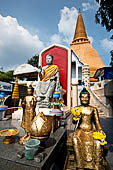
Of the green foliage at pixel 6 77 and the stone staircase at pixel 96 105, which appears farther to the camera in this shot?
the green foliage at pixel 6 77

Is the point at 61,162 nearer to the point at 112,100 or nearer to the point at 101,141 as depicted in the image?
the point at 101,141

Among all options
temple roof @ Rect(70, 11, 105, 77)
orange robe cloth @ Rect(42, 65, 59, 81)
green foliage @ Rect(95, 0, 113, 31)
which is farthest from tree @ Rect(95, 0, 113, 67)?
temple roof @ Rect(70, 11, 105, 77)

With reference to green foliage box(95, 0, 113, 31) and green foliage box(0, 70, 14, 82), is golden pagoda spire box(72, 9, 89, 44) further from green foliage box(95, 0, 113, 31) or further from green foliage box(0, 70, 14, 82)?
green foliage box(95, 0, 113, 31)

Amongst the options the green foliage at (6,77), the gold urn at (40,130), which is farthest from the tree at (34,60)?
the gold urn at (40,130)

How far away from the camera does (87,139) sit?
1837 mm

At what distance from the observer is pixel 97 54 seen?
24.3m

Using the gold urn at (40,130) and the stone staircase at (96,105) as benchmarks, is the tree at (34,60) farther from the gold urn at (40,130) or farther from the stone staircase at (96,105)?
the gold urn at (40,130)

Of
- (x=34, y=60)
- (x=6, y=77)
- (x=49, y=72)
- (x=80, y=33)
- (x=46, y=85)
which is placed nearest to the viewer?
(x=46, y=85)

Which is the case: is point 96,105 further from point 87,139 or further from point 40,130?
point 40,130

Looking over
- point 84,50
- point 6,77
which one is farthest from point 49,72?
point 84,50

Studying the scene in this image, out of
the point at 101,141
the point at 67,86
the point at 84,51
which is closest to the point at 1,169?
the point at 101,141

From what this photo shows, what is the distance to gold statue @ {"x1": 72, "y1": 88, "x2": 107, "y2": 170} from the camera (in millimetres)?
1703

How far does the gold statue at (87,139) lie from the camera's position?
1703 mm

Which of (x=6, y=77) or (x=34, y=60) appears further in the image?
(x=34, y=60)
